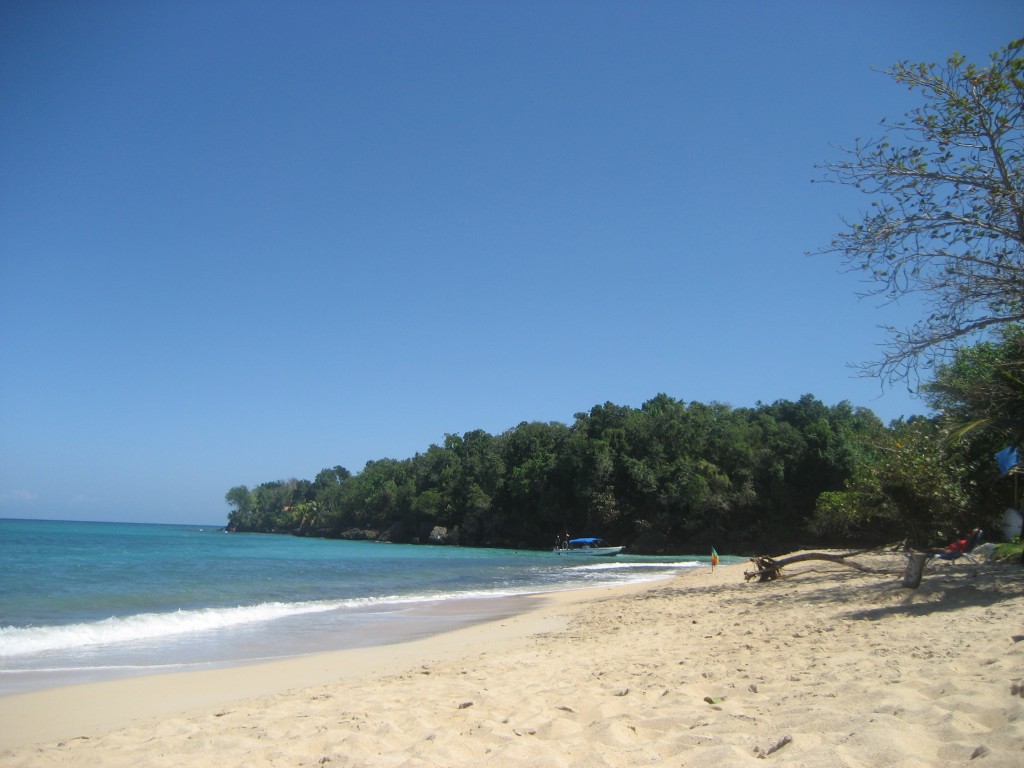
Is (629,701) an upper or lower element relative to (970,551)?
lower

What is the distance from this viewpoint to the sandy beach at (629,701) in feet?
13.4

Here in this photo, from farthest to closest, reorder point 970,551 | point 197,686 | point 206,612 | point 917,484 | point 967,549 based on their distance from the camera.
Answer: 1. point 917,484
2. point 206,612
3. point 967,549
4. point 970,551
5. point 197,686

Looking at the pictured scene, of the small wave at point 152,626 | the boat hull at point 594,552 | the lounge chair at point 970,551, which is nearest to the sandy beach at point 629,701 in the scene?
the lounge chair at point 970,551

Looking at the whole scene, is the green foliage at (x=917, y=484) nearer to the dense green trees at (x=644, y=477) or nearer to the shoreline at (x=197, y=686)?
the shoreline at (x=197, y=686)

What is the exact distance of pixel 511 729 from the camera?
201 inches

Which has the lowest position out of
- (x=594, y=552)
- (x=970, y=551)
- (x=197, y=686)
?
(x=594, y=552)

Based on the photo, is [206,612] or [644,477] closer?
[206,612]

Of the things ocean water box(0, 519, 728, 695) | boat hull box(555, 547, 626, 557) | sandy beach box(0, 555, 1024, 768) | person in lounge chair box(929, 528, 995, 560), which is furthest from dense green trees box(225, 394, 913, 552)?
sandy beach box(0, 555, 1024, 768)

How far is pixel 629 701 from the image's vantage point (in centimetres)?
552

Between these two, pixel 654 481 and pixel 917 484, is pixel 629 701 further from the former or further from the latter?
pixel 654 481

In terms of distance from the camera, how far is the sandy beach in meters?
4.10

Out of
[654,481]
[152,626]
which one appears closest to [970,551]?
[152,626]

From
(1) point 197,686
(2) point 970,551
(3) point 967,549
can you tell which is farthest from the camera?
(3) point 967,549

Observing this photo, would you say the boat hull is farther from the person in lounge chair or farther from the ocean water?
the person in lounge chair
